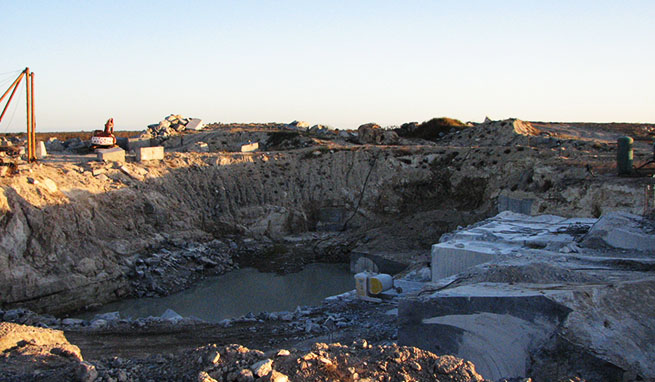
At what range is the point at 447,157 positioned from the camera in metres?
26.6

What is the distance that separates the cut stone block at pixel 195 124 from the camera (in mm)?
41031

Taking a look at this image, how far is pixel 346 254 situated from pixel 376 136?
45.4 feet

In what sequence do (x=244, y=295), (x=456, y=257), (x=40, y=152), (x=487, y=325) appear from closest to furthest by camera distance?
(x=487, y=325)
(x=456, y=257)
(x=244, y=295)
(x=40, y=152)

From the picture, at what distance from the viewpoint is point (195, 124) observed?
41500 millimetres

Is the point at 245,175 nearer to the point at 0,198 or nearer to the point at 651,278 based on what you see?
the point at 0,198

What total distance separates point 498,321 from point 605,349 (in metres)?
1.64

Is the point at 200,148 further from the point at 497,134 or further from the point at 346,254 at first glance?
the point at 497,134

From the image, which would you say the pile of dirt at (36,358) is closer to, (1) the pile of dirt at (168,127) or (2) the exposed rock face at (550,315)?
(2) the exposed rock face at (550,315)

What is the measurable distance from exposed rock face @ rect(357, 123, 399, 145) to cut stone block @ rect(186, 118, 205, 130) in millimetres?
13381

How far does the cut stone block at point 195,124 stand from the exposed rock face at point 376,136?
43.9ft

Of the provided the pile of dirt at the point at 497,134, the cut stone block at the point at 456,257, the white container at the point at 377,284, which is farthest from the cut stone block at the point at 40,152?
the pile of dirt at the point at 497,134

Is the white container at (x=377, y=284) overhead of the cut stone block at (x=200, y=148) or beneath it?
beneath

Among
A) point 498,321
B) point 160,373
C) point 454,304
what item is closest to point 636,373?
point 498,321

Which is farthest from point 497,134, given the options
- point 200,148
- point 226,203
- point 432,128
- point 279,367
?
point 279,367
